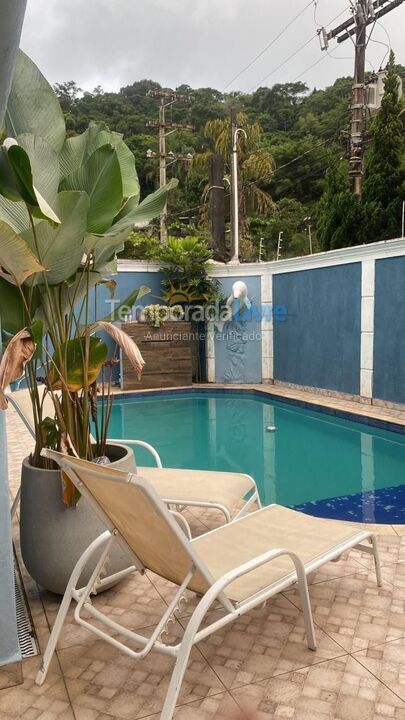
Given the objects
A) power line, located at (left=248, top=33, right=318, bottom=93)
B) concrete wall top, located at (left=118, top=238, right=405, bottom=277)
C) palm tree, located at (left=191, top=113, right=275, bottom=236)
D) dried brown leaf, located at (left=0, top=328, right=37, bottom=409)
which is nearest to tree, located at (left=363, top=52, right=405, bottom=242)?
power line, located at (left=248, top=33, right=318, bottom=93)

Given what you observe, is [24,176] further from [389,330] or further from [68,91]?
[68,91]

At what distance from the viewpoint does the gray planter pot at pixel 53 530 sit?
268 cm

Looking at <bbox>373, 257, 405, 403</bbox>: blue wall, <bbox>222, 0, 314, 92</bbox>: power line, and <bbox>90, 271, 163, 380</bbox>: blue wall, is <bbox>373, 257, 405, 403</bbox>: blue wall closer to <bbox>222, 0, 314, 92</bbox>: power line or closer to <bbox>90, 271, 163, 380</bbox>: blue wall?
<bbox>90, 271, 163, 380</bbox>: blue wall

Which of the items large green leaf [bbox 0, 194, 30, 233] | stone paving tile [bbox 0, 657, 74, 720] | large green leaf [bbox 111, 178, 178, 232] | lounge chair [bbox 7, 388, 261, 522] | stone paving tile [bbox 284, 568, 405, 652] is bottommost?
stone paving tile [bbox 284, 568, 405, 652]

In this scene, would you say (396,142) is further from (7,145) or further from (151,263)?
(7,145)

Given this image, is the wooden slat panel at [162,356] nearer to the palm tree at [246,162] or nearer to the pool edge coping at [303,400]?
the pool edge coping at [303,400]

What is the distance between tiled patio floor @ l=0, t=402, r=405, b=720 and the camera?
6.64 feet

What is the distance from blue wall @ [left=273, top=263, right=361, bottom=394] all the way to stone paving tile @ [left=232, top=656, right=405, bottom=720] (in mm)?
7700

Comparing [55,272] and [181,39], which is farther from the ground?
[181,39]

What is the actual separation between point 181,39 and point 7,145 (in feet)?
137

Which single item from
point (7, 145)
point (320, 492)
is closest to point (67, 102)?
point (320, 492)

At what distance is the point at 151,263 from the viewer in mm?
12492

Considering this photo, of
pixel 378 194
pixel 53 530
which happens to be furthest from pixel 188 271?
pixel 53 530

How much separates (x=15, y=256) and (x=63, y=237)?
33 cm
